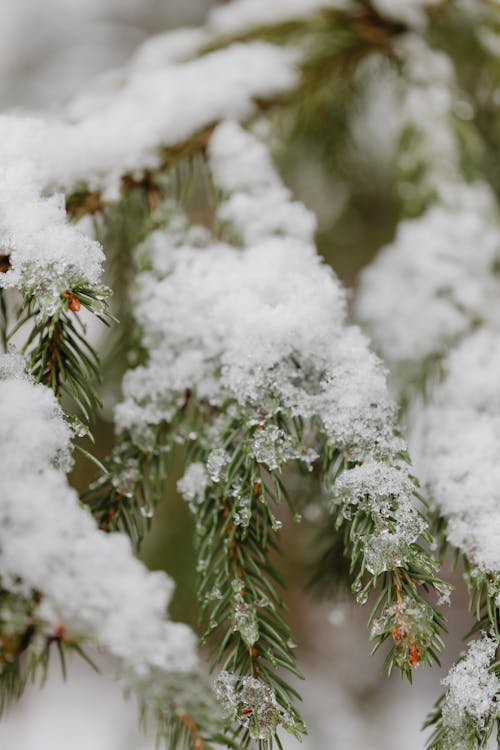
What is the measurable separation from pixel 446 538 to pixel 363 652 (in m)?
1.76

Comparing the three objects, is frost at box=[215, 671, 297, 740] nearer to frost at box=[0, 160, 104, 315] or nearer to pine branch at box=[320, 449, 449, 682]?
pine branch at box=[320, 449, 449, 682]

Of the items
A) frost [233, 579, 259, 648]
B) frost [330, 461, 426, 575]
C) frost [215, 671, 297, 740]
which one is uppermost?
frost [330, 461, 426, 575]

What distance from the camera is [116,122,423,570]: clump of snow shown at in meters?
0.72

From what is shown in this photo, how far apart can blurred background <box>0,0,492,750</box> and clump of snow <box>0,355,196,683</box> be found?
888 millimetres

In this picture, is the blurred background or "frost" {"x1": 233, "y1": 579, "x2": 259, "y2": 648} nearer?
"frost" {"x1": 233, "y1": 579, "x2": 259, "y2": 648}

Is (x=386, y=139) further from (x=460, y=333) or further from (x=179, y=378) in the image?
(x=179, y=378)

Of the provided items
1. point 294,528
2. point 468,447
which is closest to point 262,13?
point 468,447

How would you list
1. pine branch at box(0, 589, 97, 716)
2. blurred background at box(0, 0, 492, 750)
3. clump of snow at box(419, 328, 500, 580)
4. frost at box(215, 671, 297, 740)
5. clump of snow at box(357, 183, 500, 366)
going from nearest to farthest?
pine branch at box(0, 589, 97, 716) → frost at box(215, 671, 297, 740) → clump of snow at box(419, 328, 500, 580) → clump of snow at box(357, 183, 500, 366) → blurred background at box(0, 0, 492, 750)

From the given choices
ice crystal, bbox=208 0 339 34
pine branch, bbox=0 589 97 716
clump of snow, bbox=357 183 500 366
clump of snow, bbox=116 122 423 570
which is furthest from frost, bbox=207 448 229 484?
ice crystal, bbox=208 0 339 34

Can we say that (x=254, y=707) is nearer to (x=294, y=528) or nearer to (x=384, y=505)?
(x=384, y=505)

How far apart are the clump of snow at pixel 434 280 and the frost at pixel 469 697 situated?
50 centimetres

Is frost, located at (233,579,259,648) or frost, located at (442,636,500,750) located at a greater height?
frost, located at (233,579,259,648)

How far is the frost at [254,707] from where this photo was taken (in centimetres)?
63

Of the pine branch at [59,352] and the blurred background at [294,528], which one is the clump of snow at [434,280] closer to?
the blurred background at [294,528]
